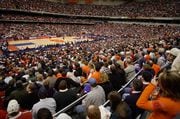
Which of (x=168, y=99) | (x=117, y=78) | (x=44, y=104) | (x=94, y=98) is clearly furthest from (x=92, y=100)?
(x=168, y=99)

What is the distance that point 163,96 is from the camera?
321cm

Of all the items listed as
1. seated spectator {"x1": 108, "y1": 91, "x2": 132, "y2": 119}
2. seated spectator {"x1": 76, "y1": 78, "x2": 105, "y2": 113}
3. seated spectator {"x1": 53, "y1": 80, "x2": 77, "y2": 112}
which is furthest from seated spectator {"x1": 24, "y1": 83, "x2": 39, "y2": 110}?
seated spectator {"x1": 108, "y1": 91, "x2": 132, "y2": 119}

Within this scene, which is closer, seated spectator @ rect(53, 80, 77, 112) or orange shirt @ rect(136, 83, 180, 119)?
orange shirt @ rect(136, 83, 180, 119)

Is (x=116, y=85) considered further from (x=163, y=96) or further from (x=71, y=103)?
(x=163, y=96)

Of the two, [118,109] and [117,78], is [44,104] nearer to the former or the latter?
[118,109]

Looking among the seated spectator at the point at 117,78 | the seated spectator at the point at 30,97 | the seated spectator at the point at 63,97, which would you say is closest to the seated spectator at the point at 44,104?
the seated spectator at the point at 63,97

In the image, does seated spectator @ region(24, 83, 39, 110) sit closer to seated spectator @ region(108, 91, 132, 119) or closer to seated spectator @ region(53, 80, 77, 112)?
seated spectator @ region(53, 80, 77, 112)

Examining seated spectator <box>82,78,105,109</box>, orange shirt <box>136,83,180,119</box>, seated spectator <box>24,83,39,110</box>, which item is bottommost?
seated spectator <box>24,83,39,110</box>

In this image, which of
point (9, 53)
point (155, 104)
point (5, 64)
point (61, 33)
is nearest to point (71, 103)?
point (155, 104)

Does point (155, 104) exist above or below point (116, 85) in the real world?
above

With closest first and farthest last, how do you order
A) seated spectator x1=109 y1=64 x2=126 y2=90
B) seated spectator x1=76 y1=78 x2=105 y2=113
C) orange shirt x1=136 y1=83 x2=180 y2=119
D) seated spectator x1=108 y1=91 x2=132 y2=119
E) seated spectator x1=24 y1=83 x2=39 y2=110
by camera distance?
orange shirt x1=136 y1=83 x2=180 y2=119
seated spectator x1=108 y1=91 x2=132 y2=119
seated spectator x1=76 y1=78 x2=105 y2=113
seated spectator x1=24 y1=83 x2=39 y2=110
seated spectator x1=109 y1=64 x2=126 y2=90

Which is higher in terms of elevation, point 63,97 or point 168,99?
point 168,99

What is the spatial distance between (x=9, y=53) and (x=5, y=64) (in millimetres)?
10455

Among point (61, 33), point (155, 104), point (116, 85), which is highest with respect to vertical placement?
point (155, 104)
